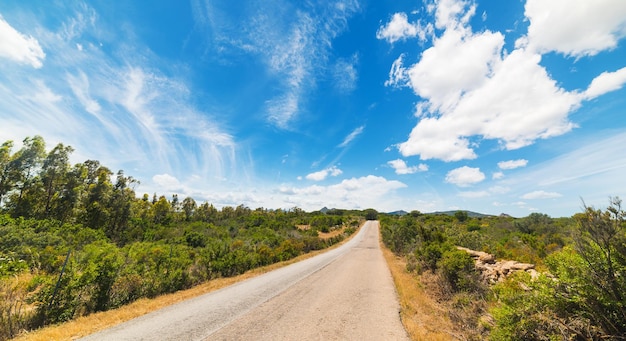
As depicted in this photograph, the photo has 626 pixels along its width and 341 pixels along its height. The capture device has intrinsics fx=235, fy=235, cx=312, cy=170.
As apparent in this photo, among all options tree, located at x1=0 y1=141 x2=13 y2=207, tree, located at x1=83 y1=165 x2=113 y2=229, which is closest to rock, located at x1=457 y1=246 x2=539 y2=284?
tree, located at x1=0 y1=141 x2=13 y2=207

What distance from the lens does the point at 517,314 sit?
4.70 metres

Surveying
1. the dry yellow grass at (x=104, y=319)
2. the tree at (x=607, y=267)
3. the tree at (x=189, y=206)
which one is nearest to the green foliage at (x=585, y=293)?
the tree at (x=607, y=267)

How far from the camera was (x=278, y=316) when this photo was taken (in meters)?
8.20

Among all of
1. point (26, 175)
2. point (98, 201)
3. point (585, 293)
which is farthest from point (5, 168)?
point (585, 293)

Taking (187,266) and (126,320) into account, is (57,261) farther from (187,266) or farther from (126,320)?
(126,320)

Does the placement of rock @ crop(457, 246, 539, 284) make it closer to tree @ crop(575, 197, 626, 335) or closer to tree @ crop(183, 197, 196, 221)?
tree @ crop(575, 197, 626, 335)

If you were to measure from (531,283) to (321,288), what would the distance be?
9526mm

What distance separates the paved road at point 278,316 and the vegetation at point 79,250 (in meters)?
2.28

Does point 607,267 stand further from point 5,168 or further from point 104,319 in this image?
point 5,168

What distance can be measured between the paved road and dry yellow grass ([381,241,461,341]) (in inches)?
13.8

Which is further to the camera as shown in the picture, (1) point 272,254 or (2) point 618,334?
(1) point 272,254

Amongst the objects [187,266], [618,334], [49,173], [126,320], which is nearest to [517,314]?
[618,334]

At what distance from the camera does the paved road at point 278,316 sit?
6.62 m

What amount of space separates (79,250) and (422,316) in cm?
2111
